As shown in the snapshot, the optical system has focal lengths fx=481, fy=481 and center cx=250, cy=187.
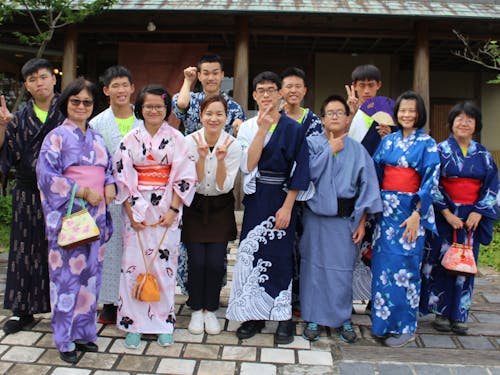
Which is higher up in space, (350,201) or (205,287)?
(350,201)

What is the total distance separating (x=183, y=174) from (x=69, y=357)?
1468 millimetres

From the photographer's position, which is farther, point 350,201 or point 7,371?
point 350,201

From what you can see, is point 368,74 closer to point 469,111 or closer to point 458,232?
point 469,111

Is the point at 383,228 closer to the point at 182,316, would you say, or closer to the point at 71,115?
the point at 182,316

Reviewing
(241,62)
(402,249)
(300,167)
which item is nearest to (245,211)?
(300,167)

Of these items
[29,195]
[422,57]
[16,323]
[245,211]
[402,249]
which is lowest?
[16,323]

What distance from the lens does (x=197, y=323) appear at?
3775 mm

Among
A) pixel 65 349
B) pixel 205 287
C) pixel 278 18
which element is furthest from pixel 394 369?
pixel 278 18

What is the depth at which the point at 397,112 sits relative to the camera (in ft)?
12.5

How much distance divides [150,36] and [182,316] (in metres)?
7.60

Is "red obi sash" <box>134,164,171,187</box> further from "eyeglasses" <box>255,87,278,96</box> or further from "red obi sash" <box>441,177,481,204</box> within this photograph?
"red obi sash" <box>441,177,481,204</box>

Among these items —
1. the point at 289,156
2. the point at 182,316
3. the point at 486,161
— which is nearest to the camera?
the point at 289,156

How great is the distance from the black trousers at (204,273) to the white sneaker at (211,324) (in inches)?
2.0

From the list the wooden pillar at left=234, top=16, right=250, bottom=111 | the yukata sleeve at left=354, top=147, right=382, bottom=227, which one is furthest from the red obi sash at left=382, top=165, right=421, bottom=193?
the wooden pillar at left=234, top=16, right=250, bottom=111
